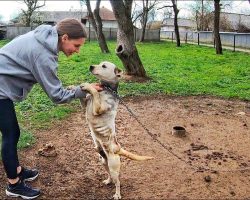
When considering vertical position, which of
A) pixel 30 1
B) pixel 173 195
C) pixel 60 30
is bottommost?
pixel 173 195

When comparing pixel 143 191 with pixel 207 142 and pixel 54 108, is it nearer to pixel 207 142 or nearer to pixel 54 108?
pixel 207 142

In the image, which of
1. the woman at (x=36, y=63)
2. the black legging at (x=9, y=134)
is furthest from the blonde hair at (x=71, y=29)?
the black legging at (x=9, y=134)

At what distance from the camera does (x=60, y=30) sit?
13.1 feet

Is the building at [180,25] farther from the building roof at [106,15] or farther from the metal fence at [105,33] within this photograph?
the metal fence at [105,33]

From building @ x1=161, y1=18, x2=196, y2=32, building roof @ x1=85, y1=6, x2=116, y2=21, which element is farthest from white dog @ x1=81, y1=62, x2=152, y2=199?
building @ x1=161, y1=18, x2=196, y2=32

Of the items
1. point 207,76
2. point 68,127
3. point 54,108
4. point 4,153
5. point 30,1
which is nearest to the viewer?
point 4,153

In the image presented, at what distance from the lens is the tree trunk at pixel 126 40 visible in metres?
11.8

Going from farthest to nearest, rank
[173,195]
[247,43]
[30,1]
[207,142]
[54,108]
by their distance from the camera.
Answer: [30,1], [247,43], [54,108], [207,142], [173,195]

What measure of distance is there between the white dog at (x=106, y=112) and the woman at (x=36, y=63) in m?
0.12

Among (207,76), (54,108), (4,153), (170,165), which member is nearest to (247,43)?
(207,76)

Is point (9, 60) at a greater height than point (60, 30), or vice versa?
point (60, 30)

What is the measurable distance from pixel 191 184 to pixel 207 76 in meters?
9.15

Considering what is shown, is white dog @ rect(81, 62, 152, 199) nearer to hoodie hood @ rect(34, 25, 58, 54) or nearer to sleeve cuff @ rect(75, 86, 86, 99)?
sleeve cuff @ rect(75, 86, 86, 99)

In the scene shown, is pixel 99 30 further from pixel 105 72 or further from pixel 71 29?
pixel 71 29
